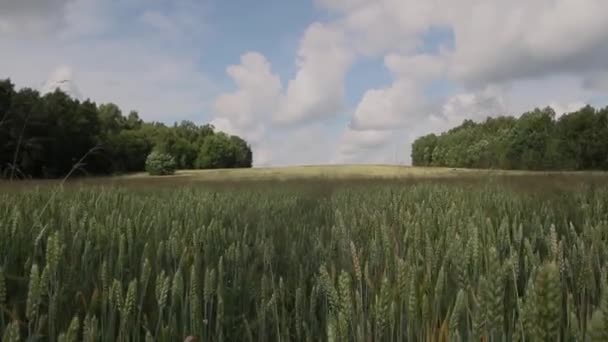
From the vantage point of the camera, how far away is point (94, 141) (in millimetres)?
43781

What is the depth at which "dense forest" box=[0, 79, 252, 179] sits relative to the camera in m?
24.5

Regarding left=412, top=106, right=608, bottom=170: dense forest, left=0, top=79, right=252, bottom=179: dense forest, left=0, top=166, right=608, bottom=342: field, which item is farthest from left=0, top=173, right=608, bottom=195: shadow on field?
left=0, top=79, right=252, bottom=179: dense forest

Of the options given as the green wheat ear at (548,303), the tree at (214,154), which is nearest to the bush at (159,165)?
the tree at (214,154)

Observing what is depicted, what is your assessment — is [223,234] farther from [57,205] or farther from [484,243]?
[57,205]

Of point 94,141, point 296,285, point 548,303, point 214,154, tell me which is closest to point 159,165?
point 94,141

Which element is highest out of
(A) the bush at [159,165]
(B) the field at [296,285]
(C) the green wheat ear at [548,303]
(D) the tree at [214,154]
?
(D) the tree at [214,154]

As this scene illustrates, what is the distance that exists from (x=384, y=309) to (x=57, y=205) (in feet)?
8.98

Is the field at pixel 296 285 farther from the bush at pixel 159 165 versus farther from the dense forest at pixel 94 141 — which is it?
the bush at pixel 159 165

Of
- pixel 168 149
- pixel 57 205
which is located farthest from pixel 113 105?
pixel 57 205

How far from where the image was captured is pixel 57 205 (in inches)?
125

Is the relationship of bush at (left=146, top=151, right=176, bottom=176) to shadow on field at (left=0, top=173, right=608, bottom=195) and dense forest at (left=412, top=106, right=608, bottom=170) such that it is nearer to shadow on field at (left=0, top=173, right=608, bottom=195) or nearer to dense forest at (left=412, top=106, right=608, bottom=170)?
dense forest at (left=412, top=106, right=608, bottom=170)

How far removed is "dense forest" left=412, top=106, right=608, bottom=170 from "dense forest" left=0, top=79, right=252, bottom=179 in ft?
32.8

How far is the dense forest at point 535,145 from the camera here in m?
13.7

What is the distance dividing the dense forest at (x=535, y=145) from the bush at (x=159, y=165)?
1094 inches
